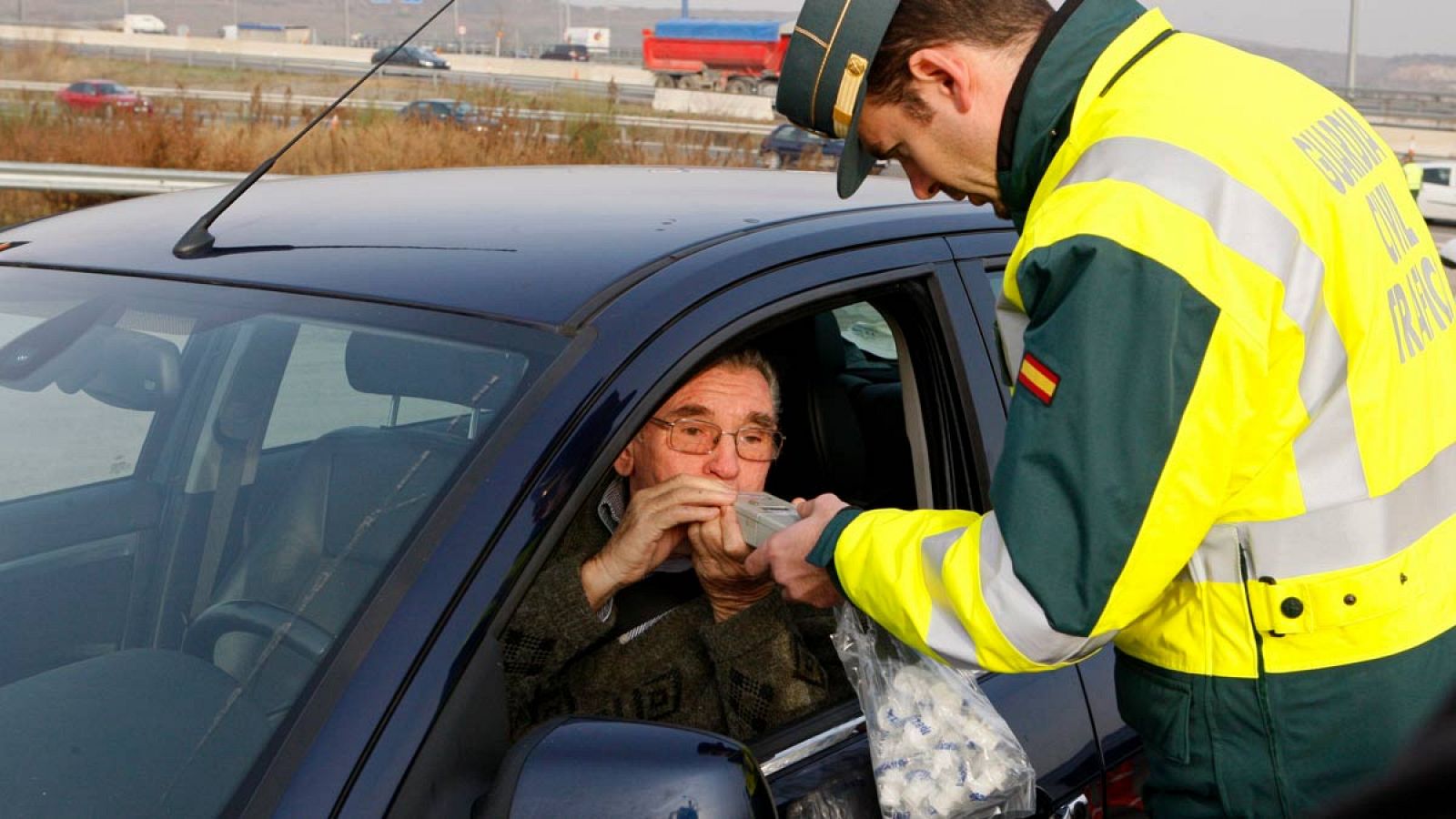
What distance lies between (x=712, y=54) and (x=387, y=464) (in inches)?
1885

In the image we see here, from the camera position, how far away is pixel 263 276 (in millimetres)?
1890

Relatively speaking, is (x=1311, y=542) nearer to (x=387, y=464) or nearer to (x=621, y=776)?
(x=621, y=776)

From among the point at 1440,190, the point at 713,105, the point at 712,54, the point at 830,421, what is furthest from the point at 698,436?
the point at 712,54

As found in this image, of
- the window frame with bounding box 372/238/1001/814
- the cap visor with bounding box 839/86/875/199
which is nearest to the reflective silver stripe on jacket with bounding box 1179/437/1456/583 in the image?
the window frame with bounding box 372/238/1001/814

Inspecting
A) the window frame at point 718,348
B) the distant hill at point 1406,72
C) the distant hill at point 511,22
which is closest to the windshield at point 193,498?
the window frame at point 718,348

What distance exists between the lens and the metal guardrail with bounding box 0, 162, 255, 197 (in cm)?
775

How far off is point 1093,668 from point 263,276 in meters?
1.23

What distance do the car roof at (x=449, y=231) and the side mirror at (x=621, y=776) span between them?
1.64ft

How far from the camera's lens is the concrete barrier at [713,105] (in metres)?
35.8

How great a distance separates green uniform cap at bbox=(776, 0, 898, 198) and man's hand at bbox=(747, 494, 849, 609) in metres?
0.44

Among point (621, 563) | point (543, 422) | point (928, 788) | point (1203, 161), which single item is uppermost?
point (1203, 161)

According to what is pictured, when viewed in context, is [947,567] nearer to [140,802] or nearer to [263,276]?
[140,802]

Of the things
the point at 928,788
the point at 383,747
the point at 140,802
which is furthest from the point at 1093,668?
the point at 140,802

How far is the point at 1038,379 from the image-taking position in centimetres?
149
